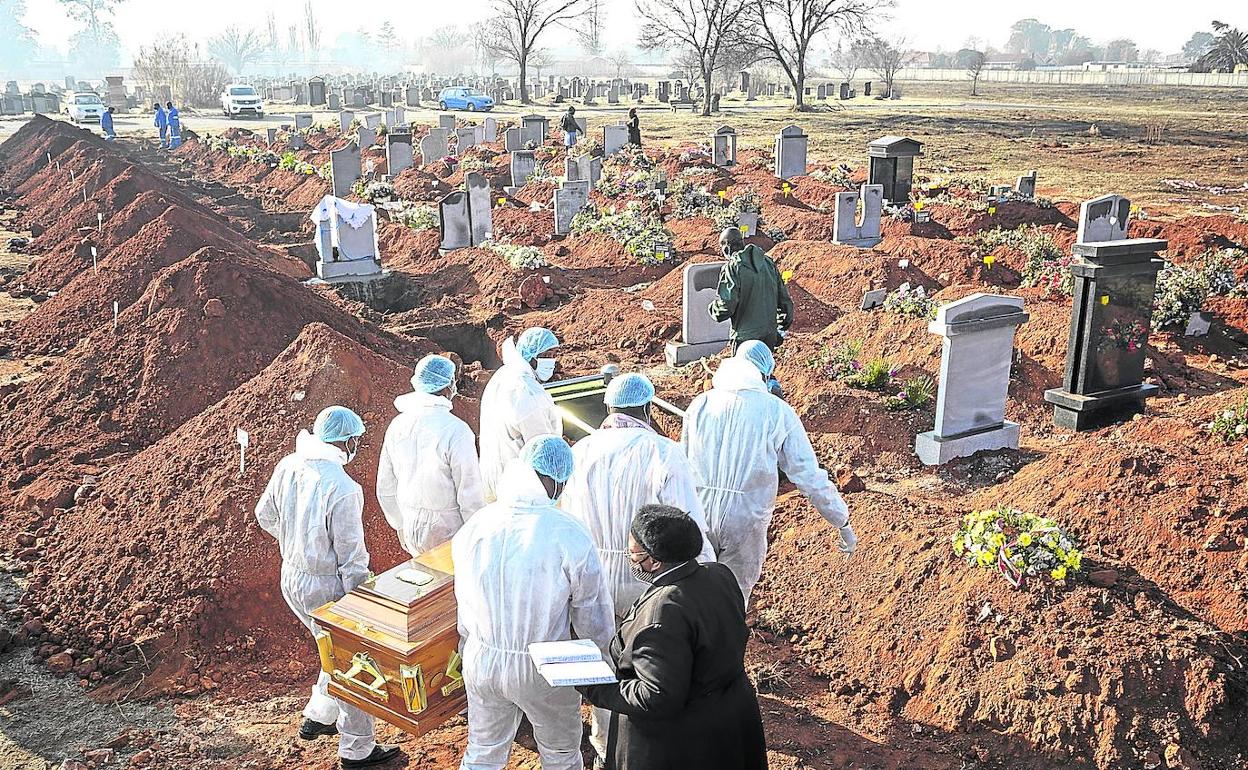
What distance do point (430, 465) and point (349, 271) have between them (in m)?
10.8

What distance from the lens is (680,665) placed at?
3.39 meters

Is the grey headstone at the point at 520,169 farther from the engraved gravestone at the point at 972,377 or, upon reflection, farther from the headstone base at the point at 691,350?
the engraved gravestone at the point at 972,377

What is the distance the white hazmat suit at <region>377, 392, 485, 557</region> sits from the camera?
18.3ft

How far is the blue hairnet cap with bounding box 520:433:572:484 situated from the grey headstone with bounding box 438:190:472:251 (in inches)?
551

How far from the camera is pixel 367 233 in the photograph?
15641mm

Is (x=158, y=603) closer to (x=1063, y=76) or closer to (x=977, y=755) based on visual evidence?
(x=977, y=755)

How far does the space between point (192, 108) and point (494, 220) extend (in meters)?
45.6

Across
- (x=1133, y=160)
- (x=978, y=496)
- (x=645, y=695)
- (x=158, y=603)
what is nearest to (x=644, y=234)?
(x=978, y=496)

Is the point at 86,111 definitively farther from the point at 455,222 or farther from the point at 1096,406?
the point at 1096,406

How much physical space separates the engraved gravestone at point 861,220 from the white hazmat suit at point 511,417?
10.9 m

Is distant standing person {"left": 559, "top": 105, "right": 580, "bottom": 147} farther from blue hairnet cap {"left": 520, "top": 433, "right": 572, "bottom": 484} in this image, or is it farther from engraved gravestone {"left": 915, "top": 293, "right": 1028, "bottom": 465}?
blue hairnet cap {"left": 520, "top": 433, "right": 572, "bottom": 484}

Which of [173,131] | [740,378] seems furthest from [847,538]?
[173,131]

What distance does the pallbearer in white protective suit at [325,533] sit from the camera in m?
4.90

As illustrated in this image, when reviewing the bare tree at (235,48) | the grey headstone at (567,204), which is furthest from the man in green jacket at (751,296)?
the bare tree at (235,48)
